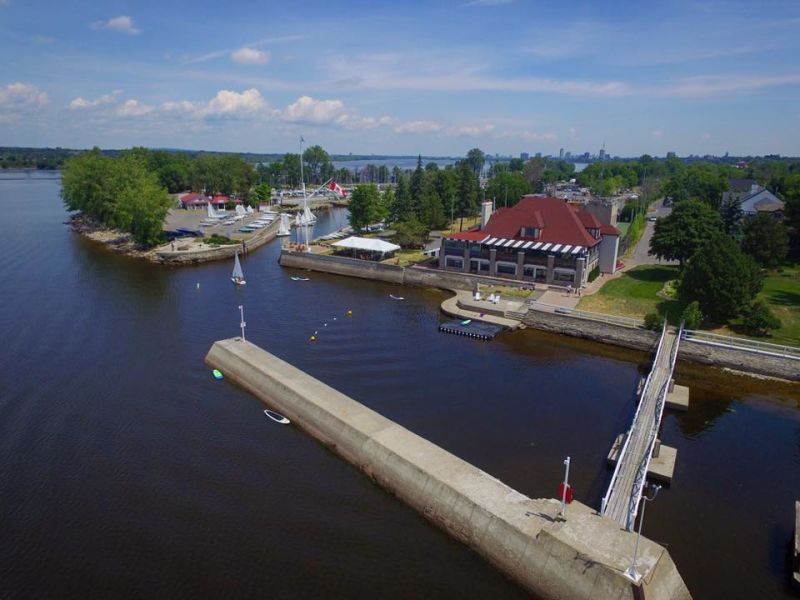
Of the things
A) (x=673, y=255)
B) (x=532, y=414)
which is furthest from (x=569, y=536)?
(x=673, y=255)

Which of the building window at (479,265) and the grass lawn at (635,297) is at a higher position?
the building window at (479,265)

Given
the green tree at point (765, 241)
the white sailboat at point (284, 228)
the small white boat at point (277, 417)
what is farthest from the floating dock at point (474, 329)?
the white sailboat at point (284, 228)

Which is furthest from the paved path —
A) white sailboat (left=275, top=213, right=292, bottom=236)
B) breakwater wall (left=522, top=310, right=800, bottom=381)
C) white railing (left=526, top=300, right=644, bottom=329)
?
white sailboat (left=275, top=213, right=292, bottom=236)

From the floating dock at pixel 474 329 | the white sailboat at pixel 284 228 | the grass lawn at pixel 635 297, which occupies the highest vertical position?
the white sailboat at pixel 284 228

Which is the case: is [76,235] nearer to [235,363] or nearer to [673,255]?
[235,363]

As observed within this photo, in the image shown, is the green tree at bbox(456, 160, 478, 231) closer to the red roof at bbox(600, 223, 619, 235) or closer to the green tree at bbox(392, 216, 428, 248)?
the green tree at bbox(392, 216, 428, 248)

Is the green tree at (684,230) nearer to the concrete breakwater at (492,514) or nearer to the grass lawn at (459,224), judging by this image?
the grass lawn at (459,224)
